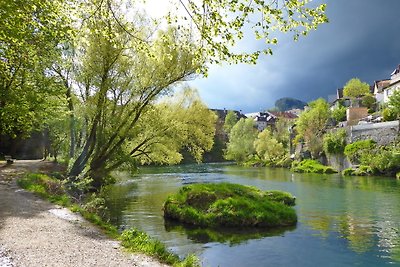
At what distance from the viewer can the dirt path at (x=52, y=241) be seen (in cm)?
872

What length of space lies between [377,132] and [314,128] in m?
22.8

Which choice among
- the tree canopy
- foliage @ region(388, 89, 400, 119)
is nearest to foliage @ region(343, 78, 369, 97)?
foliage @ region(388, 89, 400, 119)

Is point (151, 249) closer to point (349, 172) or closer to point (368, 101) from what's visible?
point (349, 172)

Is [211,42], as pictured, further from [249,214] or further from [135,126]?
[135,126]

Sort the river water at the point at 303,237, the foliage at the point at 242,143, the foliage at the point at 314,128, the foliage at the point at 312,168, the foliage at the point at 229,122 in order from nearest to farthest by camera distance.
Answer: the river water at the point at 303,237, the foliage at the point at 312,168, the foliage at the point at 314,128, the foliage at the point at 242,143, the foliage at the point at 229,122

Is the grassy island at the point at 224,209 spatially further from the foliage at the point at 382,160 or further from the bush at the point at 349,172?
the bush at the point at 349,172

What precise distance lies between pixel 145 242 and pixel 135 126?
17652mm

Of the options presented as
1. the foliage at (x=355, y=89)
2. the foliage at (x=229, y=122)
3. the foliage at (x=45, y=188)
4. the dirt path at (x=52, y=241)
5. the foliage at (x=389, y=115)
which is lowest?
the dirt path at (x=52, y=241)

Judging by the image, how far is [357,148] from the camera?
56406 mm

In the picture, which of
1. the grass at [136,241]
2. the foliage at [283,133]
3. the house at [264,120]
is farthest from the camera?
the house at [264,120]

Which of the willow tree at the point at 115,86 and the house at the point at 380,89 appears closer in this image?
the willow tree at the point at 115,86

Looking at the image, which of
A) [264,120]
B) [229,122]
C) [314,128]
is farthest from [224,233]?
[264,120]

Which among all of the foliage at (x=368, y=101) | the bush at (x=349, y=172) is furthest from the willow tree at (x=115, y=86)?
the foliage at (x=368, y=101)

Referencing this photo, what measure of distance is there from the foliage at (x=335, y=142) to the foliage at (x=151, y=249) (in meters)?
54.8
